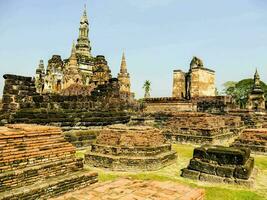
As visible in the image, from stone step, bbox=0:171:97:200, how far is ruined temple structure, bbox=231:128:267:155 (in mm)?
6917

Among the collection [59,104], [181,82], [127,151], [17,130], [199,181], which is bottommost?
[199,181]

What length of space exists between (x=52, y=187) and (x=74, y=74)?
29.2m

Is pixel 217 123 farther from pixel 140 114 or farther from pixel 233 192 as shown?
pixel 233 192

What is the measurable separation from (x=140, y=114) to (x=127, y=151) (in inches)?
347

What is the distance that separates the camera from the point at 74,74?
1304 inches

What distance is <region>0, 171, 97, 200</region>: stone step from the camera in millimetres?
4359

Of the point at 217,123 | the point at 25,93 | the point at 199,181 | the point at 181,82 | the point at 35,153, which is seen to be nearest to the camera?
the point at 35,153

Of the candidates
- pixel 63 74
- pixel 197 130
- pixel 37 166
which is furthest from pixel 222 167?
pixel 63 74

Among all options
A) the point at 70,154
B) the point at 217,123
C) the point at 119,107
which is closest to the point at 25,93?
the point at 119,107

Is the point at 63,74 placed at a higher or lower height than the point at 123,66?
lower

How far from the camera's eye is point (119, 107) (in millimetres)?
13969

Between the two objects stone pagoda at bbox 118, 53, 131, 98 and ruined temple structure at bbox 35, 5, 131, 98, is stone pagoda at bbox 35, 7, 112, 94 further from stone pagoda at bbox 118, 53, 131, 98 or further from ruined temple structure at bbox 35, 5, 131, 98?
stone pagoda at bbox 118, 53, 131, 98

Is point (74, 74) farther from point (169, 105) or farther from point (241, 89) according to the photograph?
point (241, 89)

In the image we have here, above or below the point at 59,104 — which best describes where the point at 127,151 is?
below
